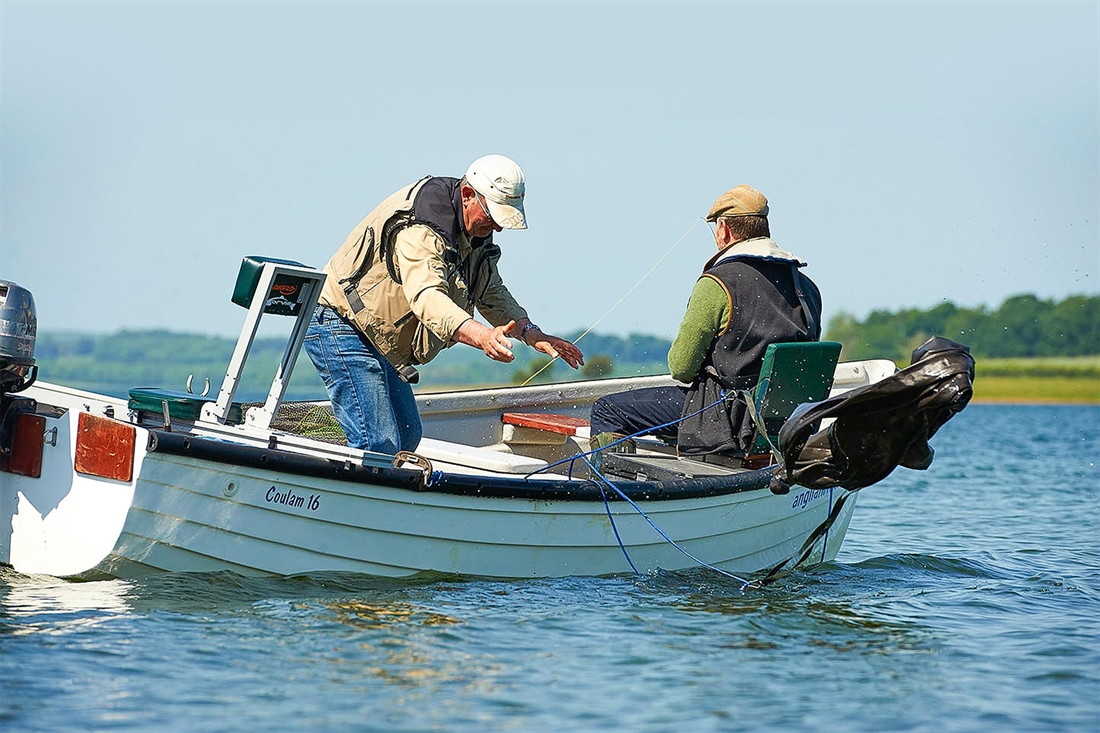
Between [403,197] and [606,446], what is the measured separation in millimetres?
1655

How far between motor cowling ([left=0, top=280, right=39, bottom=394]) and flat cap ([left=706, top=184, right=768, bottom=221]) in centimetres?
347

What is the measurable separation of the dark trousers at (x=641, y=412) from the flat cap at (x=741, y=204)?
1.01 metres

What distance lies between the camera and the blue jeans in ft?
20.4

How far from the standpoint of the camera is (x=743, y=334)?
22.2 feet

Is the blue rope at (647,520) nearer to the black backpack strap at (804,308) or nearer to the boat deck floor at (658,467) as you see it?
the boat deck floor at (658,467)

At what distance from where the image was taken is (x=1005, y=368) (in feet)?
194

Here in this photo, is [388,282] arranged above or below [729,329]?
above

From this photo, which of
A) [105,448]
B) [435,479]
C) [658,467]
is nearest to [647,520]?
[658,467]

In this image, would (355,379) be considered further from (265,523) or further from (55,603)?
(55,603)

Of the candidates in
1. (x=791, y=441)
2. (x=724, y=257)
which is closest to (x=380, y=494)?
(x=791, y=441)

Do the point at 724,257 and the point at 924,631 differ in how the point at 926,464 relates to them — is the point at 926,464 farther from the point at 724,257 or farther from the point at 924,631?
the point at 724,257

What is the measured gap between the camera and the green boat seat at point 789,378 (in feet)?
21.8

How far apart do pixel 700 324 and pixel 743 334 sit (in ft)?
0.76

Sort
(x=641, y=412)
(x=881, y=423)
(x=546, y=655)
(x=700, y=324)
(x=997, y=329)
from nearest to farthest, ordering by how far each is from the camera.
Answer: (x=546, y=655) → (x=881, y=423) → (x=700, y=324) → (x=641, y=412) → (x=997, y=329)
